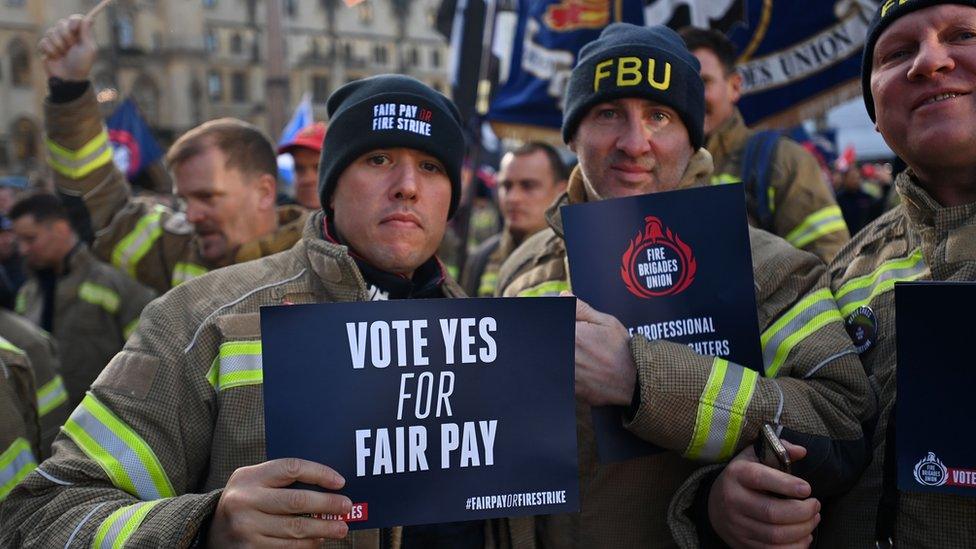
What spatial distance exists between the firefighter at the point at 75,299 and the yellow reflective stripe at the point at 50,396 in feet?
3.01

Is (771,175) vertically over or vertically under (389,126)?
under

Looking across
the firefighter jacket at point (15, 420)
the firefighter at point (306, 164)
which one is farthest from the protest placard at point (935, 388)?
the firefighter at point (306, 164)

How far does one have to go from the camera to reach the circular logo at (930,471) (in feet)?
6.09

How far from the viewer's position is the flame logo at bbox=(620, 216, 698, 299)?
7.43ft

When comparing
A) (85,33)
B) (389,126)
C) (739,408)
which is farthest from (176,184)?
(739,408)

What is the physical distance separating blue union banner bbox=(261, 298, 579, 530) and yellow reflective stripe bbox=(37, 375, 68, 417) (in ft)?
9.74

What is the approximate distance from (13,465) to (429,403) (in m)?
1.99

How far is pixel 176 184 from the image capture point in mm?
4402

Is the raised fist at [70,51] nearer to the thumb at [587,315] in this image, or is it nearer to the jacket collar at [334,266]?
the jacket collar at [334,266]

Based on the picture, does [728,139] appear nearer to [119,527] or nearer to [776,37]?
[776,37]

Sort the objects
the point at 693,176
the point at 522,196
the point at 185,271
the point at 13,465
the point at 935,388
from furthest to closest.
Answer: the point at 522,196 < the point at 185,271 < the point at 13,465 < the point at 693,176 < the point at 935,388

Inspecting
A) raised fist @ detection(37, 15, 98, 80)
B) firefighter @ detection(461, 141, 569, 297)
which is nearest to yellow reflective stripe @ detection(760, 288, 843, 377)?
raised fist @ detection(37, 15, 98, 80)

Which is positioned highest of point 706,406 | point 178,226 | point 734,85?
point 734,85

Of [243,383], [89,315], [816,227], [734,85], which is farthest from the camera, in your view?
[89,315]
